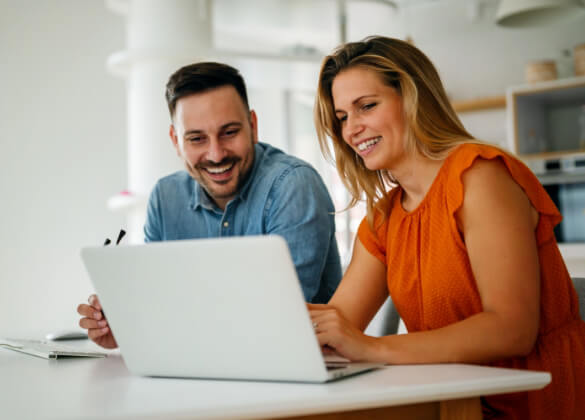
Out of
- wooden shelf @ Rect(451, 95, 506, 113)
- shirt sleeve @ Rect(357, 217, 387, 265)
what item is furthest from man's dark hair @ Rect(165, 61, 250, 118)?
wooden shelf @ Rect(451, 95, 506, 113)

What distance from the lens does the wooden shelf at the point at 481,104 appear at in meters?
4.20

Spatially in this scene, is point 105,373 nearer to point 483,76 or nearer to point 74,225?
point 74,225

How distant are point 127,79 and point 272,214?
2802 millimetres

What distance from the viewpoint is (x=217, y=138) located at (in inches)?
74.0

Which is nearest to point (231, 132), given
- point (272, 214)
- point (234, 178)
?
point (234, 178)

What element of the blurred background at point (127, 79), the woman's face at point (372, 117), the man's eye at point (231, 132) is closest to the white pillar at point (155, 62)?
the blurred background at point (127, 79)

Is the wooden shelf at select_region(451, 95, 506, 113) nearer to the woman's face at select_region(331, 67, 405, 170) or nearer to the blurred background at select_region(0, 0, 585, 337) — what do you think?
the blurred background at select_region(0, 0, 585, 337)

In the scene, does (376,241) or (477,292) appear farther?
(376,241)

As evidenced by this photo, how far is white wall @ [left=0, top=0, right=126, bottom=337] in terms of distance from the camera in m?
3.97

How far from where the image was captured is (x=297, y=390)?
83 cm

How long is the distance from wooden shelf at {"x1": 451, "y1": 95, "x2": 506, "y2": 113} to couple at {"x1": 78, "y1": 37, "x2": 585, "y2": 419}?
2655 mm

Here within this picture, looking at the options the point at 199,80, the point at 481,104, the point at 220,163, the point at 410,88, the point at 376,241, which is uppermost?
the point at 481,104

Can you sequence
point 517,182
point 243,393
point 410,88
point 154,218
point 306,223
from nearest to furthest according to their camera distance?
point 243,393 → point 517,182 → point 410,88 → point 306,223 → point 154,218

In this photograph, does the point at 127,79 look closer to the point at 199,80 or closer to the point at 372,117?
the point at 199,80
